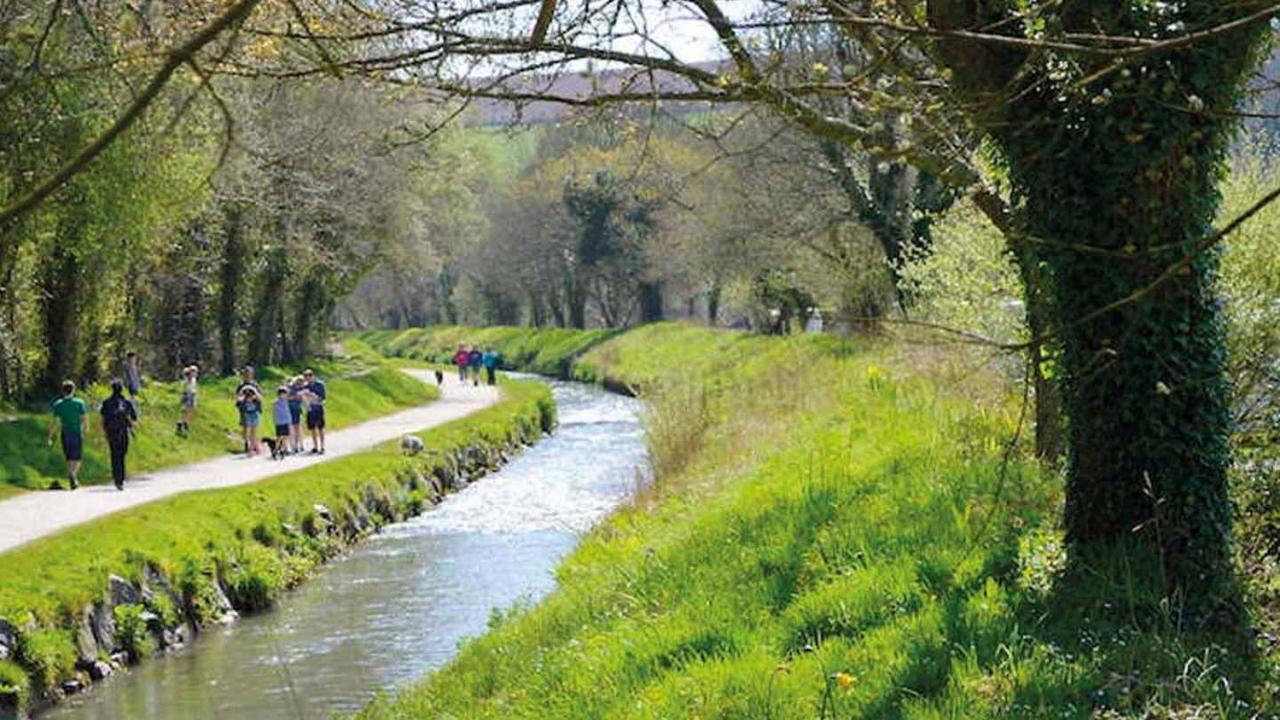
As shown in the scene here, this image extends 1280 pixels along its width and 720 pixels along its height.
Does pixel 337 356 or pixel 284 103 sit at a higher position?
pixel 284 103

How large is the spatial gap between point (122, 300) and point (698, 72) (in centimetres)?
2625

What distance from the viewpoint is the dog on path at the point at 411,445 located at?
95.2ft

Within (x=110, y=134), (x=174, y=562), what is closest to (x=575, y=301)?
(x=174, y=562)

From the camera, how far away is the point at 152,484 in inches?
913

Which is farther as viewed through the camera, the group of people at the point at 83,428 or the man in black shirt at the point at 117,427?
the man in black shirt at the point at 117,427

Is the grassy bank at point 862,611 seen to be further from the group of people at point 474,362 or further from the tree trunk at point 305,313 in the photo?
the group of people at point 474,362

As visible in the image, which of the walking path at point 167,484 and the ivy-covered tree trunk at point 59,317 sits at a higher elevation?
the ivy-covered tree trunk at point 59,317

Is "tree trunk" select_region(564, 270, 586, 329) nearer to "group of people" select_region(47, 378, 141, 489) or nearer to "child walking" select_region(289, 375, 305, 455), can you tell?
"child walking" select_region(289, 375, 305, 455)

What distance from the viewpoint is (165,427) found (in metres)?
27.6

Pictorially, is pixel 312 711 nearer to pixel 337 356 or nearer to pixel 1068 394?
pixel 1068 394

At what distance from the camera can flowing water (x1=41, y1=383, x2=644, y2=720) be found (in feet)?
46.9

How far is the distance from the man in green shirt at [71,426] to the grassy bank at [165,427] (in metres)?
0.43

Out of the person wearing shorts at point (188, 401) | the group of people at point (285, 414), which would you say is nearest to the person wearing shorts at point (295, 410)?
the group of people at point (285, 414)

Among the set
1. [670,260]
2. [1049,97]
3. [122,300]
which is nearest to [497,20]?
[1049,97]
